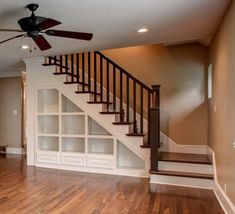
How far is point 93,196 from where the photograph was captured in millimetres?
3402

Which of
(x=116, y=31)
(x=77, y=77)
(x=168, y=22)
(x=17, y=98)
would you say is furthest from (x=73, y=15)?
(x=17, y=98)

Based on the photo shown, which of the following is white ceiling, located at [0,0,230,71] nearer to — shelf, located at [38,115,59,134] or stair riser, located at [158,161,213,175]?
shelf, located at [38,115,59,134]

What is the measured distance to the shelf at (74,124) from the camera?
5353 mm

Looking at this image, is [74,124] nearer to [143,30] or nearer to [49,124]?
[49,124]

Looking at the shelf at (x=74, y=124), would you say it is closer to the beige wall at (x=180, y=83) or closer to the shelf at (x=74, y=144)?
the shelf at (x=74, y=144)

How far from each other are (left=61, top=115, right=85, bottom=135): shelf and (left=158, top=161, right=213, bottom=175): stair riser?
2172mm

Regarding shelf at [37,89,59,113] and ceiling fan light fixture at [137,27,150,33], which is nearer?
ceiling fan light fixture at [137,27,150,33]

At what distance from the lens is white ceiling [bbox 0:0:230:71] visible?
2.54 m

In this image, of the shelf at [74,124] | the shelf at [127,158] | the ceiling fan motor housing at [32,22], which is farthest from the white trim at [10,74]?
the ceiling fan motor housing at [32,22]

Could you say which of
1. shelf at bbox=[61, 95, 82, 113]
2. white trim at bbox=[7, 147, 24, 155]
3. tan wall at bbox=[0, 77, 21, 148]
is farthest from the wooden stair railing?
white trim at bbox=[7, 147, 24, 155]

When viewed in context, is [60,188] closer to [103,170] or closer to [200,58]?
[103,170]

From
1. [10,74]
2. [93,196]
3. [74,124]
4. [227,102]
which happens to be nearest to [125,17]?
[227,102]

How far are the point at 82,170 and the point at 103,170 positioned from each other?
0.51 m

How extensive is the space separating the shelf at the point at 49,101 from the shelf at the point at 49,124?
182mm
